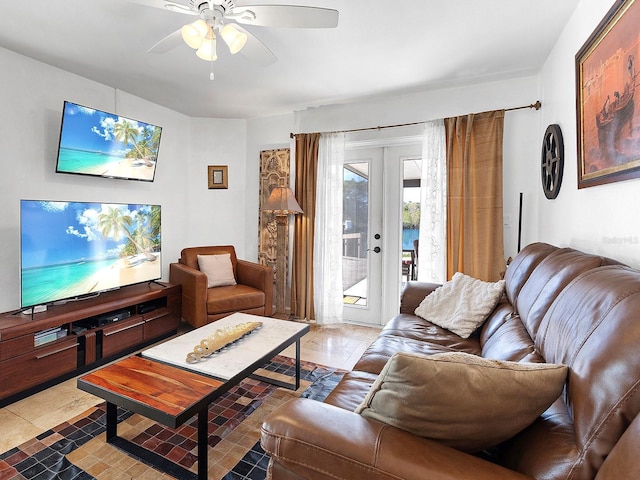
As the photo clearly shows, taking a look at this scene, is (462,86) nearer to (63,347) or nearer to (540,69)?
(540,69)

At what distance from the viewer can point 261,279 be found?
3.69 m

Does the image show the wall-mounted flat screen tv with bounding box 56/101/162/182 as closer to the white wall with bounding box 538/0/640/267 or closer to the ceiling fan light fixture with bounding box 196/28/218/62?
the ceiling fan light fixture with bounding box 196/28/218/62

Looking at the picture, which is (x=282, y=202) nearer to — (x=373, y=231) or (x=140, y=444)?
(x=373, y=231)

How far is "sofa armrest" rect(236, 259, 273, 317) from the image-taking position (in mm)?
3658

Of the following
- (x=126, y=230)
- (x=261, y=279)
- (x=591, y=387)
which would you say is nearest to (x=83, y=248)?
(x=126, y=230)

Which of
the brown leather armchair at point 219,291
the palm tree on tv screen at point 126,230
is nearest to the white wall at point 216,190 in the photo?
the brown leather armchair at point 219,291

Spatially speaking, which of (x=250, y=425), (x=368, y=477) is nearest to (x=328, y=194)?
(x=250, y=425)

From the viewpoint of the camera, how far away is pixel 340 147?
12.3ft

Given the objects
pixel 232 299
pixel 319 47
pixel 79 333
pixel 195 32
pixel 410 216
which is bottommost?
pixel 79 333

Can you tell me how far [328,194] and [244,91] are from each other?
1367mm

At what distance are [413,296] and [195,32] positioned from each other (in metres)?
2.24

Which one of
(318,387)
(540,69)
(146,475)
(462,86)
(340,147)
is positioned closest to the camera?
(146,475)

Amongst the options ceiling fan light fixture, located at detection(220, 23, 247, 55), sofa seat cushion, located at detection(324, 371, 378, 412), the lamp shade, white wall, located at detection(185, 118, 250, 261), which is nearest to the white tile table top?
sofa seat cushion, located at detection(324, 371, 378, 412)

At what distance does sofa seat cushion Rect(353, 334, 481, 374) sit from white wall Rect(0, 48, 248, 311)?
9.21ft
